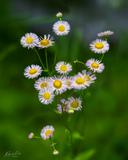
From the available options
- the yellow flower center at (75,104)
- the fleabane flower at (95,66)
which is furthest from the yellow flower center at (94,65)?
the yellow flower center at (75,104)

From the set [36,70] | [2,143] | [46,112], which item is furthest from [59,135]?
[36,70]

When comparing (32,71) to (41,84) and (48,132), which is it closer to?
(41,84)

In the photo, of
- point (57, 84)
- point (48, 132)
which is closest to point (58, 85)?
point (57, 84)

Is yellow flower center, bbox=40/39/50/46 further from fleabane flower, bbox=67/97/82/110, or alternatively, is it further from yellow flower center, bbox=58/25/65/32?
fleabane flower, bbox=67/97/82/110

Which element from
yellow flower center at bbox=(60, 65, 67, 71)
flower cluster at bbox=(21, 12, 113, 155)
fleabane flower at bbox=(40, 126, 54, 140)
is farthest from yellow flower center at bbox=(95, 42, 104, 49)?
fleabane flower at bbox=(40, 126, 54, 140)

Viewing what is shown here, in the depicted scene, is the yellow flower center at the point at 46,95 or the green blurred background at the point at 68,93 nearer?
the yellow flower center at the point at 46,95

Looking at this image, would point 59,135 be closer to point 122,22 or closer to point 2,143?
point 2,143

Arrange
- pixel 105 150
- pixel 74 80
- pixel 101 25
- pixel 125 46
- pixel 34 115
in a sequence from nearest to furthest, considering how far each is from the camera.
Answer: pixel 74 80, pixel 105 150, pixel 34 115, pixel 125 46, pixel 101 25

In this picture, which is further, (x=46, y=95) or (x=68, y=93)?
(x=68, y=93)

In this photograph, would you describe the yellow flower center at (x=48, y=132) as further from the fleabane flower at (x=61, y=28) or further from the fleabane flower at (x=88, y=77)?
the fleabane flower at (x=61, y=28)
